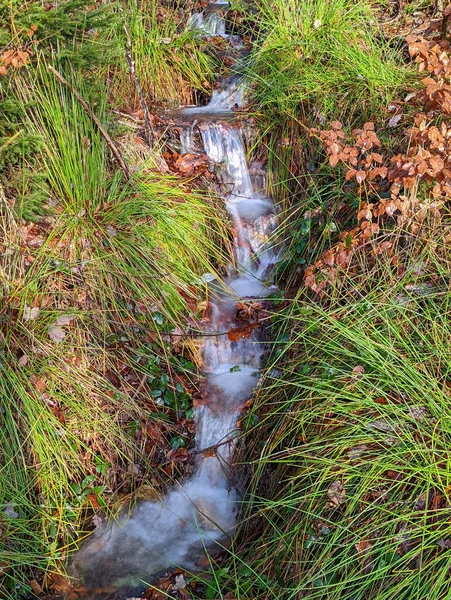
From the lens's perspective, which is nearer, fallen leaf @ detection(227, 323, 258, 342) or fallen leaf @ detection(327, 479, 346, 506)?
fallen leaf @ detection(327, 479, 346, 506)

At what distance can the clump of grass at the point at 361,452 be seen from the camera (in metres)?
2.65

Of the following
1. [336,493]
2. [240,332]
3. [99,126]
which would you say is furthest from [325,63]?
[336,493]

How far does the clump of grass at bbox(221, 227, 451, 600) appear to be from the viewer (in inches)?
104

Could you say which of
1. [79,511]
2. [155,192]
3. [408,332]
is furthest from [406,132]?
[79,511]

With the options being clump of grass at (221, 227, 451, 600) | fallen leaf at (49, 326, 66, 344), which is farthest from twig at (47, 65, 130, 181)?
clump of grass at (221, 227, 451, 600)

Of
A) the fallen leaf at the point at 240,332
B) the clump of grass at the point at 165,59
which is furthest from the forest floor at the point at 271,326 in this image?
the clump of grass at the point at 165,59

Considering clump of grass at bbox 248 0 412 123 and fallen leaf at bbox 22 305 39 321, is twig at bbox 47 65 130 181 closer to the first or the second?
fallen leaf at bbox 22 305 39 321

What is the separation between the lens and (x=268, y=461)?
3252 millimetres

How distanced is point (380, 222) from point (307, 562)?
2.04 m

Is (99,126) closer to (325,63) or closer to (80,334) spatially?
(80,334)

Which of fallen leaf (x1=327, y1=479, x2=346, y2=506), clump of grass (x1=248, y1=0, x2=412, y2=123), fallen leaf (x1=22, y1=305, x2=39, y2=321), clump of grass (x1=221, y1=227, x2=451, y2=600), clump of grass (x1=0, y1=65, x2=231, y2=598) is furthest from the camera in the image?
clump of grass (x1=248, y1=0, x2=412, y2=123)

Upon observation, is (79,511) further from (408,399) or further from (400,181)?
(400,181)

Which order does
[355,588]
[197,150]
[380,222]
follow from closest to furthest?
[355,588] < [380,222] < [197,150]

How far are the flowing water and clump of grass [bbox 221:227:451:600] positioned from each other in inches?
14.4
